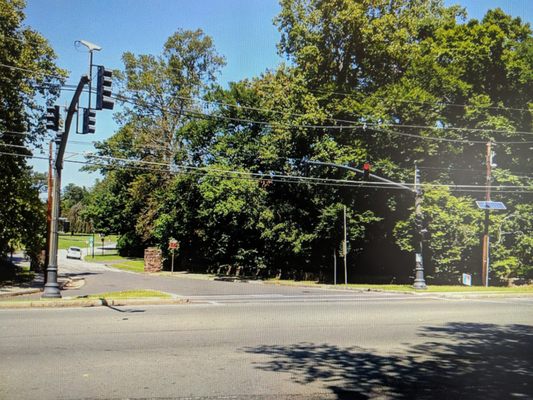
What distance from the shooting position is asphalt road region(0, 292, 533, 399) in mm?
6566

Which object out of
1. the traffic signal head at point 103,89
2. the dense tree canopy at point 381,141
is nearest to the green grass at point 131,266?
the dense tree canopy at point 381,141

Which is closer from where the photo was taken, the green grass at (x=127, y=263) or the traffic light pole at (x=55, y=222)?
the traffic light pole at (x=55, y=222)

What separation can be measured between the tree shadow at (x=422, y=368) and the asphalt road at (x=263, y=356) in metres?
0.02

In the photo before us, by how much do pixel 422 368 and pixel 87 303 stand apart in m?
12.8

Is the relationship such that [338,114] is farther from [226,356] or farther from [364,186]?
[226,356]

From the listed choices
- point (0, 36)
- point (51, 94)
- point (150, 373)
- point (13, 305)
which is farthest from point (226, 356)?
point (51, 94)

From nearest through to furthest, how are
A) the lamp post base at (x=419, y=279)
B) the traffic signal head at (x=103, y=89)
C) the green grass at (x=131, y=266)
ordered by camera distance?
the traffic signal head at (x=103, y=89), the lamp post base at (x=419, y=279), the green grass at (x=131, y=266)

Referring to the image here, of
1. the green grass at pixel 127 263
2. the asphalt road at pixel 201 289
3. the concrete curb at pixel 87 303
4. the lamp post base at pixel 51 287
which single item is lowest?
the green grass at pixel 127 263

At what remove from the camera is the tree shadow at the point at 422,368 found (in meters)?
6.61

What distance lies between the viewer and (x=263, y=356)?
8.60m

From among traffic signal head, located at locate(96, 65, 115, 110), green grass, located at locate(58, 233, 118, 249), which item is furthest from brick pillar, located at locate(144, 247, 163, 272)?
green grass, located at locate(58, 233, 118, 249)

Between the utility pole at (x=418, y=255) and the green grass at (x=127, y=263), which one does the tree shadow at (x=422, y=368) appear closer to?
the utility pole at (x=418, y=255)

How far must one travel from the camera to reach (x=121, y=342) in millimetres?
9734

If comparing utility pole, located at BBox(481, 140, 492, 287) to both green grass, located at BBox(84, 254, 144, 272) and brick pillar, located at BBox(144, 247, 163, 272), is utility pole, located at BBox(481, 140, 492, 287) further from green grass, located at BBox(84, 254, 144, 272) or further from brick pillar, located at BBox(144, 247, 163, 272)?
green grass, located at BBox(84, 254, 144, 272)
